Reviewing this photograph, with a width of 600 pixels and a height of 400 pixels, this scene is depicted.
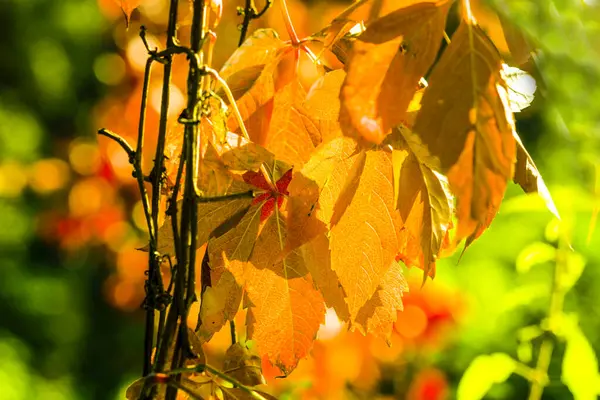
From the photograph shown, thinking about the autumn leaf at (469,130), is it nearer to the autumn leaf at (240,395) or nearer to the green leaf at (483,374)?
the autumn leaf at (240,395)

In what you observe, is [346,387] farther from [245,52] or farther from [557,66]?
[557,66]

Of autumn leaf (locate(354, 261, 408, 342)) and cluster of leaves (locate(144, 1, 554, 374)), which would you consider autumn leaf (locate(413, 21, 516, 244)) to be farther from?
autumn leaf (locate(354, 261, 408, 342))

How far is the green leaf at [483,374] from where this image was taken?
0.90 meters

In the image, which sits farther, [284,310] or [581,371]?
[581,371]

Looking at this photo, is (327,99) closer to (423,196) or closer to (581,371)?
(423,196)

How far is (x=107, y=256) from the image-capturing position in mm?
4836

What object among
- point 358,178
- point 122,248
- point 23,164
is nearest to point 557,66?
point 358,178

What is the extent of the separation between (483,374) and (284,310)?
51 cm

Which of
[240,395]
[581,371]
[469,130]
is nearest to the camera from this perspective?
[469,130]

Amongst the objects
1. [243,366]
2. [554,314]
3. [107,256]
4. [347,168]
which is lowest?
[107,256]

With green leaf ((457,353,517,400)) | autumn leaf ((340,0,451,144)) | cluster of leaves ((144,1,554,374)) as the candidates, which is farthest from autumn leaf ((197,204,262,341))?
green leaf ((457,353,517,400))

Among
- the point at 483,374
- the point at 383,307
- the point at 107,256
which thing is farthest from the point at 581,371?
the point at 107,256

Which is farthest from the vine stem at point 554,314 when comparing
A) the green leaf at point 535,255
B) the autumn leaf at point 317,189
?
the autumn leaf at point 317,189

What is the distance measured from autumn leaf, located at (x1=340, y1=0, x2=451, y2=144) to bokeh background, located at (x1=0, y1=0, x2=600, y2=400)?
3.55 feet
